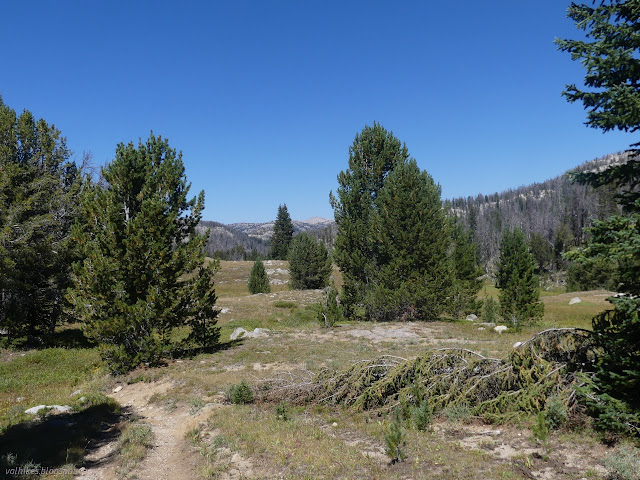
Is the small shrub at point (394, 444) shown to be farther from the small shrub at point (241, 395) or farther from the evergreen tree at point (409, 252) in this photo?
the evergreen tree at point (409, 252)

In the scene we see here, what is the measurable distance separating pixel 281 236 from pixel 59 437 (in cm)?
7922

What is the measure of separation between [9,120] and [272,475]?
2213cm

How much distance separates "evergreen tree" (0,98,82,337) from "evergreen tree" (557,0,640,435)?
2102cm

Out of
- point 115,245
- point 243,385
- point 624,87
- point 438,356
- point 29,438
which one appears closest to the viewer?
point 624,87

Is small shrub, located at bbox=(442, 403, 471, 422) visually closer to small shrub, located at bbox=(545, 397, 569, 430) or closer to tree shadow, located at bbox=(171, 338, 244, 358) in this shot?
small shrub, located at bbox=(545, 397, 569, 430)

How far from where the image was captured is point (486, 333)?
2028 centimetres

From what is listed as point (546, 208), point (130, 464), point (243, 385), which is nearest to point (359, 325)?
point (243, 385)

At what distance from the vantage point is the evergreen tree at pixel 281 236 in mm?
83938

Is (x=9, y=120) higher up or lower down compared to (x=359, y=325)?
higher up

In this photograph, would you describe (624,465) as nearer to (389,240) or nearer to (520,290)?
(389,240)

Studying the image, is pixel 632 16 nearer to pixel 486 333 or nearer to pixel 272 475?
pixel 272 475

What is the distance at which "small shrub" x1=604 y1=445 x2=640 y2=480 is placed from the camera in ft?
15.6

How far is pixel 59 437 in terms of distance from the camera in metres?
8.23

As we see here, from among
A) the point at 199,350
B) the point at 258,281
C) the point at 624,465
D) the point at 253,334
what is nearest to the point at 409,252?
the point at 253,334
